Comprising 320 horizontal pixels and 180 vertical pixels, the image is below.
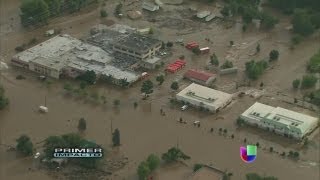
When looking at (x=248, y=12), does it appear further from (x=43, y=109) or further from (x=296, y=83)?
(x=43, y=109)

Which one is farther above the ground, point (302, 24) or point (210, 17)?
point (302, 24)

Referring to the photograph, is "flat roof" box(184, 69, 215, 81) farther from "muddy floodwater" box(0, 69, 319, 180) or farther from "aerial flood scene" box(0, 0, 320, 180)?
"muddy floodwater" box(0, 69, 319, 180)

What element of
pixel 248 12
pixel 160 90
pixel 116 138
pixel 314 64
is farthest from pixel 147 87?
pixel 248 12

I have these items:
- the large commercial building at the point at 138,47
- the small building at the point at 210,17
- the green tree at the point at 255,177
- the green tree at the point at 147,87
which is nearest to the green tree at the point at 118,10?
the small building at the point at 210,17

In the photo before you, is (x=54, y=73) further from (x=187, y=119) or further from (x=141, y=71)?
(x=187, y=119)

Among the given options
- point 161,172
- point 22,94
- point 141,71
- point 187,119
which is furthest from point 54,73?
point 161,172

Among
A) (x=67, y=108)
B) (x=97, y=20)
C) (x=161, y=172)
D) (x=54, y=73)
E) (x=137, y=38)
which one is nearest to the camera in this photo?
(x=161, y=172)

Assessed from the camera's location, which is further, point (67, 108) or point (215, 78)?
point (215, 78)

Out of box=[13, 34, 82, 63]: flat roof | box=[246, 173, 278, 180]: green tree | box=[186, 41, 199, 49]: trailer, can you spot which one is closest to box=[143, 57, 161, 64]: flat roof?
box=[186, 41, 199, 49]: trailer
